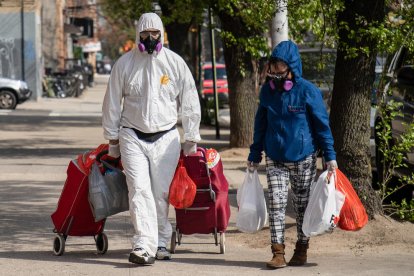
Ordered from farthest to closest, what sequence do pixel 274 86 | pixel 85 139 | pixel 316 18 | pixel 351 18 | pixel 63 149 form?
pixel 85 139, pixel 63 149, pixel 316 18, pixel 351 18, pixel 274 86

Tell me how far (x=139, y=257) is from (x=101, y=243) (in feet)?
2.74

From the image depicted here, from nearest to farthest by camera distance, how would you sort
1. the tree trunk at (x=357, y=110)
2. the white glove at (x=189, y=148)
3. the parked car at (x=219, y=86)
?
the white glove at (x=189, y=148) < the tree trunk at (x=357, y=110) < the parked car at (x=219, y=86)

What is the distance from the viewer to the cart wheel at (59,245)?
29.3 ft

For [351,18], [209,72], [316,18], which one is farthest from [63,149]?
[209,72]

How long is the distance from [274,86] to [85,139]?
50.3ft

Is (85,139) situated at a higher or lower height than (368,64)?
lower

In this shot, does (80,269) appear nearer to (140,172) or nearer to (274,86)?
(140,172)

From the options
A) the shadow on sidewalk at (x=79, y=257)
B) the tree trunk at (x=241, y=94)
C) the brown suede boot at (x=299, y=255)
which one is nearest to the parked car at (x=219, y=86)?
the tree trunk at (x=241, y=94)

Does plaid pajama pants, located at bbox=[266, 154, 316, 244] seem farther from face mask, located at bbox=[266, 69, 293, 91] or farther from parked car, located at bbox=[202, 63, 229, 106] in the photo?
parked car, located at bbox=[202, 63, 229, 106]

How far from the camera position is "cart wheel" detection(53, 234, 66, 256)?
8.93 m

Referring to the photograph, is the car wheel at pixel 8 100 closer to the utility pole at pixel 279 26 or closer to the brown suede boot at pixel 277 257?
the utility pole at pixel 279 26

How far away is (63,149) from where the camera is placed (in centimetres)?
2070

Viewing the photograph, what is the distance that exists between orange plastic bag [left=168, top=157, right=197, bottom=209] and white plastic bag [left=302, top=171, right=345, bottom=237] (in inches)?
35.8

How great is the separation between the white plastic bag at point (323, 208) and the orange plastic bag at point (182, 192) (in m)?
0.91
